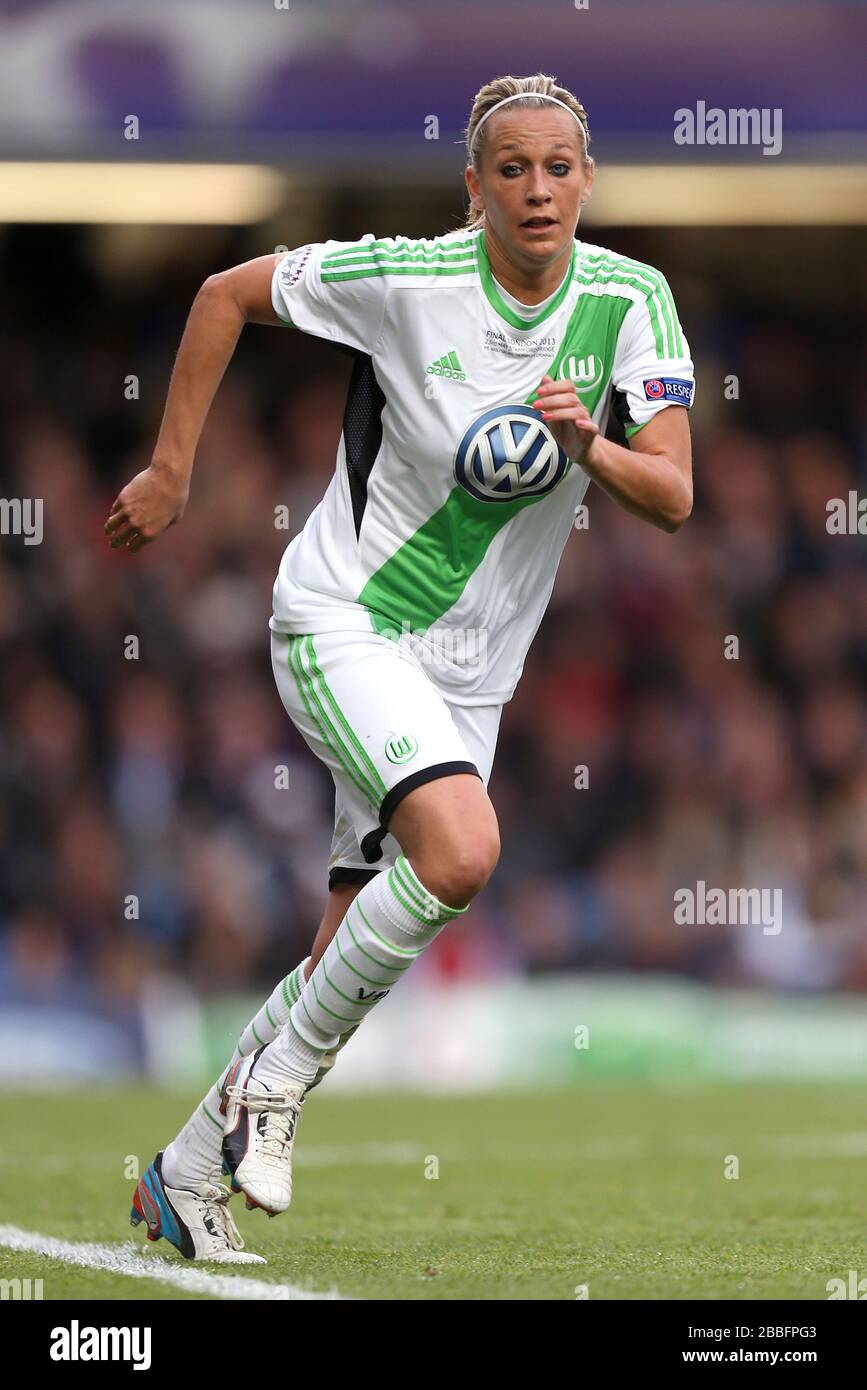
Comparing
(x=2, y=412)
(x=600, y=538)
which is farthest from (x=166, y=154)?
(x=600, y=538)

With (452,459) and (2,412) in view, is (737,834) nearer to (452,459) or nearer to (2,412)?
(2,412)

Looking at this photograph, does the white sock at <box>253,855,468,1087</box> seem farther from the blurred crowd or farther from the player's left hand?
the blurred crowd

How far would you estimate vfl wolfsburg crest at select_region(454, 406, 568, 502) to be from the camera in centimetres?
472

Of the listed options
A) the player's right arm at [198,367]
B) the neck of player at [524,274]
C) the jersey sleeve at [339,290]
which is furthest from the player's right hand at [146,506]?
the neck of player at [524,274]

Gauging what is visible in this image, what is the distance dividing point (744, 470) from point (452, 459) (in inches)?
380

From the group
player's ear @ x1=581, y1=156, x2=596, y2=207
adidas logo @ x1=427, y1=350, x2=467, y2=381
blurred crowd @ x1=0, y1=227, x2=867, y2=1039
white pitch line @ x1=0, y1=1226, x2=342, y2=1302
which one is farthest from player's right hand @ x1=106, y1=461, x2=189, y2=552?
blurred crowd @ x1=0, y1=227, x2=867, y2=1039

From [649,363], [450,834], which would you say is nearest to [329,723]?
[450,834]

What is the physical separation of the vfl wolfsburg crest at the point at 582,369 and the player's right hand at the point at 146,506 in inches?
36.6

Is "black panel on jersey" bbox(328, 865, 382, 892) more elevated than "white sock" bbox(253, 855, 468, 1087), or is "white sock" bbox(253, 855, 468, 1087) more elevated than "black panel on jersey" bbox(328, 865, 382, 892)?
"black panel on jersey" bbox(328, 865, 382, 892)

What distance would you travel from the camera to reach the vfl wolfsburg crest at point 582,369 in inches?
190

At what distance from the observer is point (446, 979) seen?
11891 millimetres

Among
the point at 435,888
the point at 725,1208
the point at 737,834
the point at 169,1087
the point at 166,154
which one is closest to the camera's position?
the point at 435,888

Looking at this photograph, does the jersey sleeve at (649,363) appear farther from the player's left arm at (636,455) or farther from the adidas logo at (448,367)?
the adidas logo at (448,367)
